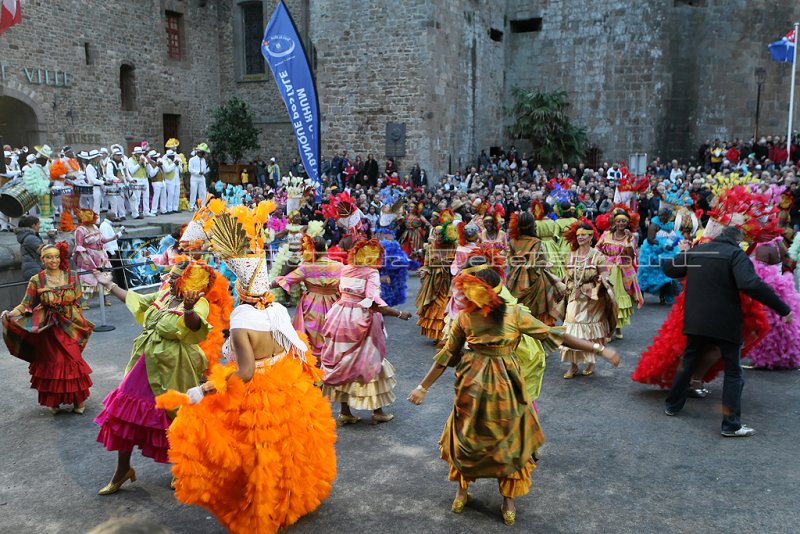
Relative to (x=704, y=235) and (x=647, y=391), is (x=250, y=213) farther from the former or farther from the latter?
(x=647, y=391)

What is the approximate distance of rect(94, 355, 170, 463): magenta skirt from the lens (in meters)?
4.97

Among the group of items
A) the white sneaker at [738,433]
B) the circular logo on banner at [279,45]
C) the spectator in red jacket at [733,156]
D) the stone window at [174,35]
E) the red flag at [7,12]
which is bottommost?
the white sneaker at [738,433]

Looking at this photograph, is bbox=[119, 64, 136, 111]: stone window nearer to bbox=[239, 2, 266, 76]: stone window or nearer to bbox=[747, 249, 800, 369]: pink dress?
bbox=[239, 2, 266, 76]: stone window

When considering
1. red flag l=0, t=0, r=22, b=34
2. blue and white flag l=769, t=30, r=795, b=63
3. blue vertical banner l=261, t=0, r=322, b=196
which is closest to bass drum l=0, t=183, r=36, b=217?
red flag l=0, t=0, r=22, b=34

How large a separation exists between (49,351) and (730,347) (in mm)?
6119

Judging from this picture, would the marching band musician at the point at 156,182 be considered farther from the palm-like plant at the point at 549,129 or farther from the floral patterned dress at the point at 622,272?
the floral patterned dress at the point at 622,272

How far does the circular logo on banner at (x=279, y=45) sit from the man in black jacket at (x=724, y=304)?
9178 millimetres

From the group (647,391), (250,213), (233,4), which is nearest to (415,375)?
(647,391)

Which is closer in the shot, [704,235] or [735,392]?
[735,392]

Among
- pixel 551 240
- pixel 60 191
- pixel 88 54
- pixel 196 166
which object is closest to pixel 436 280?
pixel 551 240

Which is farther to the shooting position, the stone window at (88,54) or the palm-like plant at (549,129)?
the palm-like plant at (549,129)

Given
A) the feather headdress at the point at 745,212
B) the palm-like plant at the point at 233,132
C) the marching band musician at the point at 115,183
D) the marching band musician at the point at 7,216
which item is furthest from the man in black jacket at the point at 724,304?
the palm-like plant at the point at 233,132

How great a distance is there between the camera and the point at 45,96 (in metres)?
22.5

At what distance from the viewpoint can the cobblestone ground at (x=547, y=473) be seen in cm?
470
